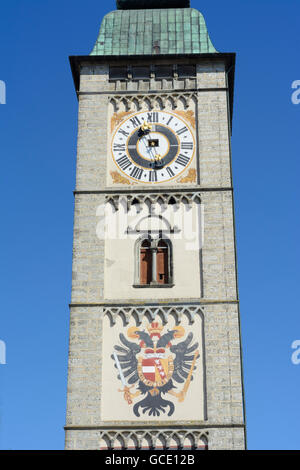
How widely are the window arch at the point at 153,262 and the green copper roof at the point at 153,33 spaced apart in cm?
599

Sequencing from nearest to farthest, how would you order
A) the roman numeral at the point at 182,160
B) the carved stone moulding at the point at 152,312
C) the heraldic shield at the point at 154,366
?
the heraldic shield at the point at 154,366, the carved stone moulding at the point at 152,312, the roman numeral at the point at 182,160

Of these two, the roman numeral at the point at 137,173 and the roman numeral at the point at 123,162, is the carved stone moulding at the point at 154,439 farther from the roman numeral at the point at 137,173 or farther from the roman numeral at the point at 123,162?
the roman numeral at the point at 123,162

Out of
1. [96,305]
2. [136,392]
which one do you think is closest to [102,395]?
[136,392]

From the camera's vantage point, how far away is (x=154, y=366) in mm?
23938

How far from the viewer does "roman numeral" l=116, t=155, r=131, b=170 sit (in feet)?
87.9

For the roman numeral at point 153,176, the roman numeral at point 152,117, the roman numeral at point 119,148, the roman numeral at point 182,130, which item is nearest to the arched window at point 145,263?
the roman numeral at point 153,176

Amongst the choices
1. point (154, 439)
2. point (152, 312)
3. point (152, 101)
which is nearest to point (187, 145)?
point (152, 101)

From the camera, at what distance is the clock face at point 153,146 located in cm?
2666

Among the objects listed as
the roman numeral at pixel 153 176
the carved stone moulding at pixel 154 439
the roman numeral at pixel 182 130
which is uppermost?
the roman numeral at pixel 182 130

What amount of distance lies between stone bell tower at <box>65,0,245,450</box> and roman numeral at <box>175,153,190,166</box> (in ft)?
0.09

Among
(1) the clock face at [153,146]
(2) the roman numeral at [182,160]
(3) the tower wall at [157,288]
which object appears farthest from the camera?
(2) the roman numeral at [182,160]

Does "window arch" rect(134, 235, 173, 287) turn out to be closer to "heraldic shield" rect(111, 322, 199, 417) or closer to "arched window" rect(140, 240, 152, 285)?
"arched window" rect(140, 240, 152, 285)
